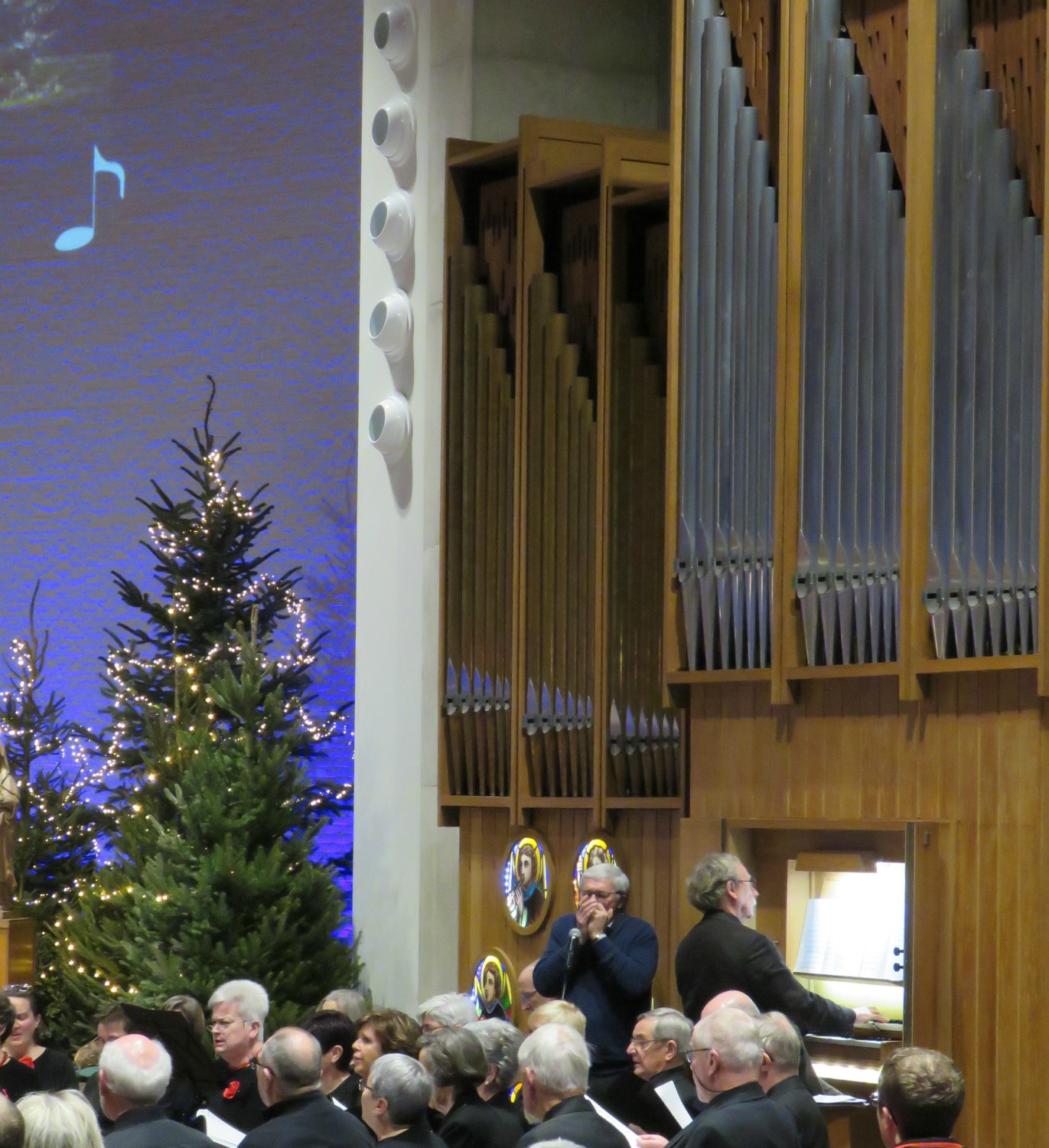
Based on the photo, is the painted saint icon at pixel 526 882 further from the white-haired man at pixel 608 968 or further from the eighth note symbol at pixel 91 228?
the eighth note symbol at pixel 91 228

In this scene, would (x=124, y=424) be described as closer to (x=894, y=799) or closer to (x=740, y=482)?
(x=740, y=482)

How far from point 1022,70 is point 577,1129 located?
4.02 meters

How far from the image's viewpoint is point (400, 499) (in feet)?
34.8

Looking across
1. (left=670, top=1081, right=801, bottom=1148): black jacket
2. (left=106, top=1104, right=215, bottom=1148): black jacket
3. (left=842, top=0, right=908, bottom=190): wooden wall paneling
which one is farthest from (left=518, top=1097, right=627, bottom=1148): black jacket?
(left=842, top=0, right=908, bottom=190): wooden wall paneling

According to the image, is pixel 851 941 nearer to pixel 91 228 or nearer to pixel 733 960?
pixel 733 960

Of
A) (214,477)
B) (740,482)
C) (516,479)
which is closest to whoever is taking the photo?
(740,482)

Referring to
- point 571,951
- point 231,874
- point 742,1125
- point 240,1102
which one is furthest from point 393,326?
point 742,1125

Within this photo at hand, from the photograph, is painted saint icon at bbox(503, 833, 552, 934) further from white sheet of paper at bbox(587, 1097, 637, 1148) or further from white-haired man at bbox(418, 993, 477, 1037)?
white sheet of paper at bbox(587, 1097, 637, 1148)

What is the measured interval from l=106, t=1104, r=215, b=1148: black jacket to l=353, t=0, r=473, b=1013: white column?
5267mm

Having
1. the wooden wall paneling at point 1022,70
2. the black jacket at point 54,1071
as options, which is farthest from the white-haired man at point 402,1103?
the wooden wall paneling at point 1022,70

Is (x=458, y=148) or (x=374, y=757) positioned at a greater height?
(x=458, y=148)

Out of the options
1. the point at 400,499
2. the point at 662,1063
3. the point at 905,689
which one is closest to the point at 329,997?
the point at 662,1063

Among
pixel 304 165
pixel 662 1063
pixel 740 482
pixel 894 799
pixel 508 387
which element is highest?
pixel 304 165

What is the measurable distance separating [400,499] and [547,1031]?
230 inches
